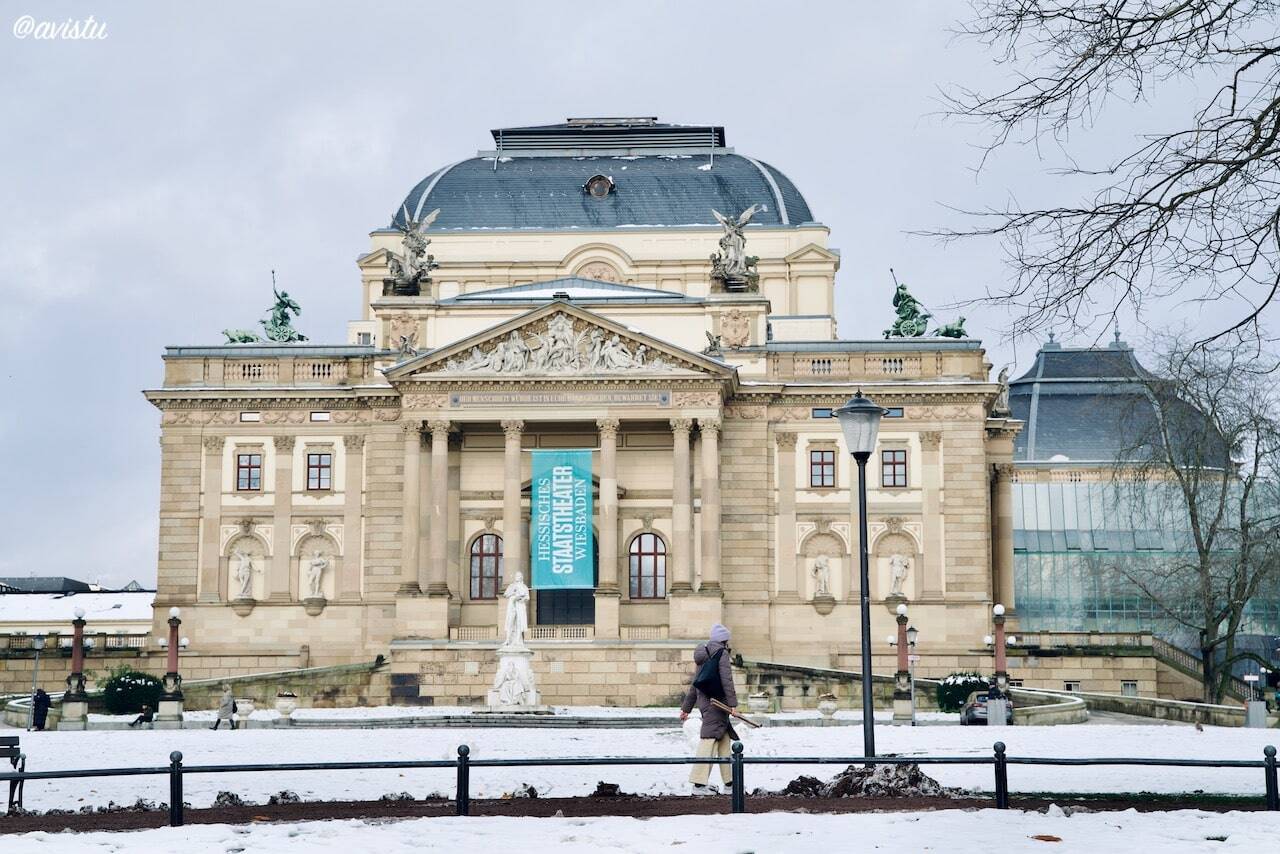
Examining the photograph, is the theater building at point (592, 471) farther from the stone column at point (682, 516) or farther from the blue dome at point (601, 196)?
the blue dome at point (601, 196)

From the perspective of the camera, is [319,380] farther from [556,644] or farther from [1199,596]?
[1199,596]

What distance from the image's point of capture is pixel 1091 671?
6838cm

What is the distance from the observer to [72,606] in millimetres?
112562

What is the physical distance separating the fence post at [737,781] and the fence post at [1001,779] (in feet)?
8.72

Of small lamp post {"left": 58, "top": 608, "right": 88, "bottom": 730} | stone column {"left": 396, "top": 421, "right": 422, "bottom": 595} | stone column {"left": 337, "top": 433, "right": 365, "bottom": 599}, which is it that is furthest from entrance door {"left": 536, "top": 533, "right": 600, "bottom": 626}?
small lamp post {"left": 58, "top": 608, "right": 88, "bottom": 730}

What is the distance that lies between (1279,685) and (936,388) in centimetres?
1583

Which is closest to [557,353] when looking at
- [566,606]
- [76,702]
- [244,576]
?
[566,606]

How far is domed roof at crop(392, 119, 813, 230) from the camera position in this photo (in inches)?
3184

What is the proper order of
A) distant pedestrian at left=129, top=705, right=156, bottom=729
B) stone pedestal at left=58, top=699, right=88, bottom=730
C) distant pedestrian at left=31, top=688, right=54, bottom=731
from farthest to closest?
distant pedestrian at left=31, top=688, right=54, bottom=731 → stone pedestal at left=58, top=699, right=88, bottom=730 → distant pedestrian at left=129, top=705, right=156, bottom=729

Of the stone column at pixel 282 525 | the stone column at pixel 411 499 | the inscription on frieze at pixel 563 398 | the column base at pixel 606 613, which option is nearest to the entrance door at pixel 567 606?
the column base at pixel 606 613

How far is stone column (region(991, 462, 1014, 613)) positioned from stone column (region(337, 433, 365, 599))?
22.8 m

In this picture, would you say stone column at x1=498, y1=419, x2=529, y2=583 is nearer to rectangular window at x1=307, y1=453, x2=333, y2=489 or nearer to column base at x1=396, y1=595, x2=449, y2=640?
column base at x1=396, y1=595, x2=449, y2=640

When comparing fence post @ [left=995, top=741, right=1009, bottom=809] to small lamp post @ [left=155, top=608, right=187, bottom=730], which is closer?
fence post @ [left=995, top=741, right=1009, bottom=809]

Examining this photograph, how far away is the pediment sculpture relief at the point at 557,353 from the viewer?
68.7 meters
